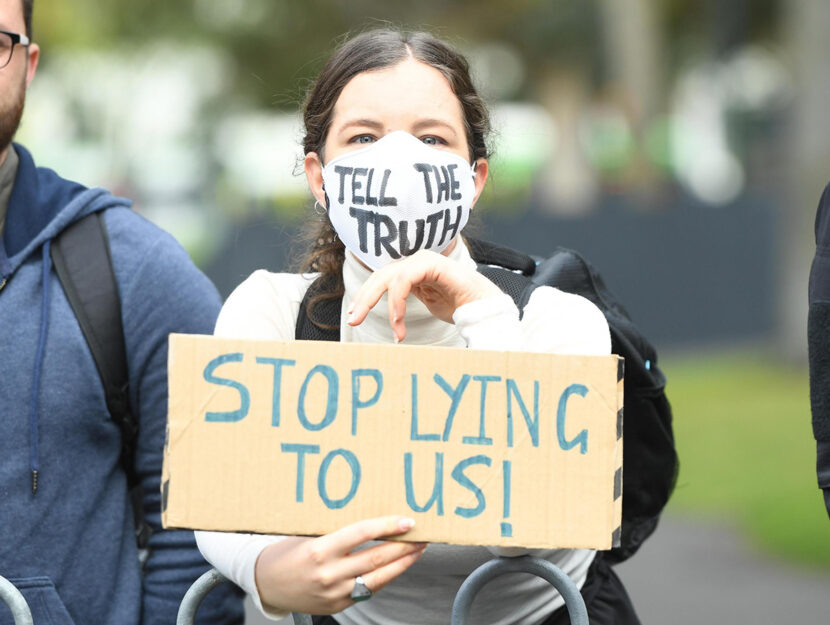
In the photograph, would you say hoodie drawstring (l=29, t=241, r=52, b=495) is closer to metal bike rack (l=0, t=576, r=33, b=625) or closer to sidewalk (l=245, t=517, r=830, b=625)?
metal bike rack (l=0, t=576, r=33, b=625)

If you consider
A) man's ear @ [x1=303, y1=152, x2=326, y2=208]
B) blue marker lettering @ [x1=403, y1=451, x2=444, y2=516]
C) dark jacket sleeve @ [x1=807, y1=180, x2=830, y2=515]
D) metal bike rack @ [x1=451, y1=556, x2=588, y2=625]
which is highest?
man's ear @ [x1=303, y1=152, x2=326, y2=208]

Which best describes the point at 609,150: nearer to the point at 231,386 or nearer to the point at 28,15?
the point at 28,15

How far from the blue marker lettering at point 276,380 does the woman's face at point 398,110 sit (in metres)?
0.54

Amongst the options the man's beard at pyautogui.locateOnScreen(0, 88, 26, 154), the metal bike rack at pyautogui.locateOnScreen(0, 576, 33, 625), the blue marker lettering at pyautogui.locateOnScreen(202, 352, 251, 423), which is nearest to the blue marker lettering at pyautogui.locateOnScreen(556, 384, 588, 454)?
the blue marker lettering at pyautogui.locateOnScreen(202, 352, 251, 423)

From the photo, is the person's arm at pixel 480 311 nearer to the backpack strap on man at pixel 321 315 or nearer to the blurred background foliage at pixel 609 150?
the backpack strap on man at pixel 321 315

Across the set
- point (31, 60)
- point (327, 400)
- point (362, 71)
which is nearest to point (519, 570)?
point (327, 400)

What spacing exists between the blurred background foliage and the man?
0.51 m

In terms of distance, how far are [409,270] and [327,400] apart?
0.98 ft

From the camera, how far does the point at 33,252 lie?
9.45 feet

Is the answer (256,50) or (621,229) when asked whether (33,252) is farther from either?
(256,50)

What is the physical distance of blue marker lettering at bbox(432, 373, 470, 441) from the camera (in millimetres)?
2193

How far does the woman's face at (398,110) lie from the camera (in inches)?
102

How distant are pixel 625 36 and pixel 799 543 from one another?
15.5 meters

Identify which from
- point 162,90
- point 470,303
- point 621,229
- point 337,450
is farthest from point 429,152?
point 162,90
